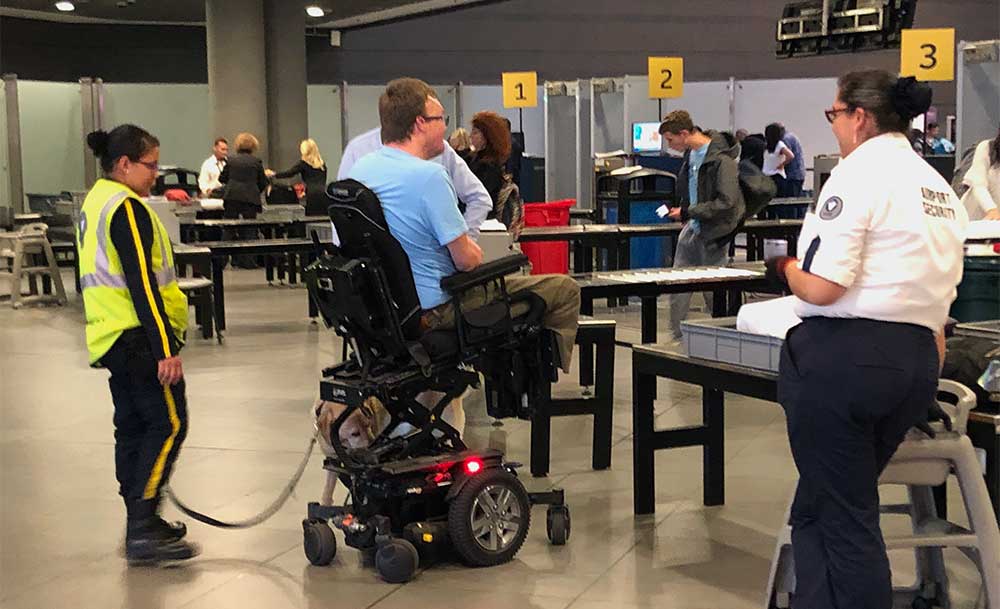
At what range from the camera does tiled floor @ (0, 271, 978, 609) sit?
12.7 ft

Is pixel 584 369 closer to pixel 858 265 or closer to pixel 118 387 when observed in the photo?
pixel 118 387

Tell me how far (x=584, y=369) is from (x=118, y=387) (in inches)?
128

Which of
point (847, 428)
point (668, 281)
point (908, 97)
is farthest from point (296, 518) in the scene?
point (908, 97)

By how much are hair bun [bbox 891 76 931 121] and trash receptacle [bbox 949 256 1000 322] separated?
1.45 m

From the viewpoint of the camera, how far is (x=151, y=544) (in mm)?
4227

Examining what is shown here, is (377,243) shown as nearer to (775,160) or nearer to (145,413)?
(145,413)

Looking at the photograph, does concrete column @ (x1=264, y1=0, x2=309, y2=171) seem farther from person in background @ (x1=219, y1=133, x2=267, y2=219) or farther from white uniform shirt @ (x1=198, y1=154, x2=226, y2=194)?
person in background @ (x1=219, y1=133, x2=267, y2=219)

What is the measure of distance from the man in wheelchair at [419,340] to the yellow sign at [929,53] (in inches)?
297

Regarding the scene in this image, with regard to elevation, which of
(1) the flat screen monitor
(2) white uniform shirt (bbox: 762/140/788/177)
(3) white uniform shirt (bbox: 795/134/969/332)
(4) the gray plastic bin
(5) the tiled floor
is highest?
(1) the flat screen monitor

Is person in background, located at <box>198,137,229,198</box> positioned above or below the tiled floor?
above

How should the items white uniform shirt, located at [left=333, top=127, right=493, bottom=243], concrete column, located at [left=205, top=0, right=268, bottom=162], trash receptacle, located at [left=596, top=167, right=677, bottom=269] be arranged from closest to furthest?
white uniform shirt, located at [left=333, top=127, right=493, bottom=243] < trash receptacle, located at [left=596, top=167, right=677, bottom=269] < concrete column, located at [left=205, top=0, right=268, bottom=162]

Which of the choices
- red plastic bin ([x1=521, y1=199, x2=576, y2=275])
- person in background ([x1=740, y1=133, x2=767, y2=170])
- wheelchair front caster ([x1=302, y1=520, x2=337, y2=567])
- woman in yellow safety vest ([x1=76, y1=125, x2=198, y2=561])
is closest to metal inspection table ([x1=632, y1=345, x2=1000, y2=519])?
wheelchair front caster ([x1=302, y1=520, x2=337, y2=567])

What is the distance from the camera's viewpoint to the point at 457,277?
3.95 meters

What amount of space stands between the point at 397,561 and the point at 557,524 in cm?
62
